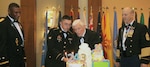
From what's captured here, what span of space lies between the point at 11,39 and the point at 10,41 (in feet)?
0.10

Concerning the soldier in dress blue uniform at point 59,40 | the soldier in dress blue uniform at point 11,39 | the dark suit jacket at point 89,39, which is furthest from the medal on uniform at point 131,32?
the soldier in dress blue uniform at point 11,39

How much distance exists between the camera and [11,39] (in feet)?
10.0

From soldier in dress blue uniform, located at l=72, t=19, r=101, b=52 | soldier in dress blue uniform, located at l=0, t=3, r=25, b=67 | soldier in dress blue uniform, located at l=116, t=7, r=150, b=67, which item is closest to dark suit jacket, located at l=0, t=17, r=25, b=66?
soldier in dress blue uniform, located at l=0, t=3, r=25, b=67

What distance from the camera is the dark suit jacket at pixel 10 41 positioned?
2947 mm

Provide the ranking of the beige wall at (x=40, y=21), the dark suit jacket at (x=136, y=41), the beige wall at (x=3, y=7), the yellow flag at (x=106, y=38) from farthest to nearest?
the beige wall at (x=40, y=21) < the beige wall at (x=3, y=7) < the yellow flag at (x=106, y=38) < the dark suit jacket at (x=136, y=41)

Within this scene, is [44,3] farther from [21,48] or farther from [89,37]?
[89,37]

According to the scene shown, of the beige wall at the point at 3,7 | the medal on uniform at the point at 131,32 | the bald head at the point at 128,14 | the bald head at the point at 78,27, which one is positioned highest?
the beige wall at the point at 3,7

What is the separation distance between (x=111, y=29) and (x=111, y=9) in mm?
541

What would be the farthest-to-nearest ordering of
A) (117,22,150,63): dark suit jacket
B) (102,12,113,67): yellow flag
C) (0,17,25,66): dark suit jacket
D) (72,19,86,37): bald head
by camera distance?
(102,12,113,67): yellow flag
(117,22,150,63): dark suit jacket
(0,17,25,66): dark suit jacket
(72,19,86,37): bald head

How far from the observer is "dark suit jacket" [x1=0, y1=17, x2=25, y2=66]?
116 inches

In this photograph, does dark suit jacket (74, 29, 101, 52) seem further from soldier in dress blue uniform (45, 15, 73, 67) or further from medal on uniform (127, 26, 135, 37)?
medal on uniform (127, 26, 135, 37)

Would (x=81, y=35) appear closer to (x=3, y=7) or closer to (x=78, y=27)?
(x=78, y=27)

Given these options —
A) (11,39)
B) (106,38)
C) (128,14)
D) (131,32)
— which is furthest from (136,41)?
(11,39)

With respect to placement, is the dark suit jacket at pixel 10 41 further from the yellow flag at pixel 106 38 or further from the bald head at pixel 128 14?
the yellow flag at pixel 106 38
